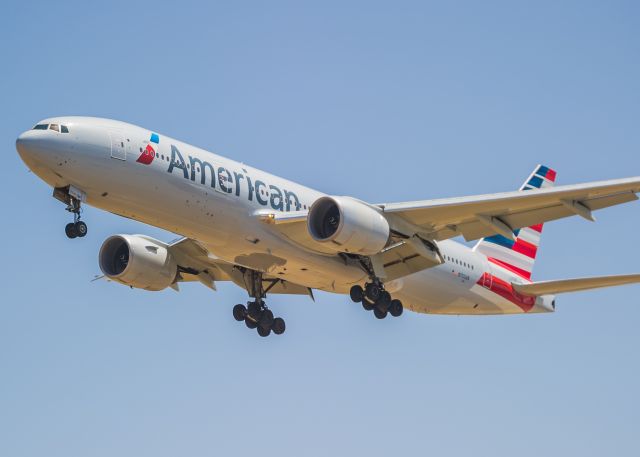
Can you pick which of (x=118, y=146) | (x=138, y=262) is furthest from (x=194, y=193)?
(x=138, y=262)

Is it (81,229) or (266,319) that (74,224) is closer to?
(81,229)

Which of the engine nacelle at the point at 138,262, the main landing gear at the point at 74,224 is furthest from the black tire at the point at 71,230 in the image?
the engine nacelle at the point at 138,262

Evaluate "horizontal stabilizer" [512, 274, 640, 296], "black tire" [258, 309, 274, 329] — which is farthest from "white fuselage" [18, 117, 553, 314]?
"horizontal stabilizer" [512, 274, 640, 296]

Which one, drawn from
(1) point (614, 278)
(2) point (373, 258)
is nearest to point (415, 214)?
(2) point (373, 258)

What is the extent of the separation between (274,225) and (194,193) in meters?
2.90

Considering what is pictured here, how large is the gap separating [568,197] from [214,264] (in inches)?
508

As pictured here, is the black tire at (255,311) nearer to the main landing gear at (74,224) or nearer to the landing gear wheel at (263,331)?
the landing gear wheel at (263,331)

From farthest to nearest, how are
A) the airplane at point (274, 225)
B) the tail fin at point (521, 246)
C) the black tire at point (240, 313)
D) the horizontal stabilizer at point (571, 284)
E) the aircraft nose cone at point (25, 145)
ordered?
the tail fin at point (521, 246) → the black tire at point (240, 313) → the horizontal stabilizer at point (571, 284) → the airplane at point (274, 225) → the aircraft nose cone at point (25, 145)

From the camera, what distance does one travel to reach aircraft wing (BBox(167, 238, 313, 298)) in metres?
38.9

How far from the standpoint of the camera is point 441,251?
39.1 metres

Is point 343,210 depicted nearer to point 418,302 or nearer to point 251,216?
point 251,216

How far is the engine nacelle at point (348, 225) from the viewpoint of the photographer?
33.2 metres

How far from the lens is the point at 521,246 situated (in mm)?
44500

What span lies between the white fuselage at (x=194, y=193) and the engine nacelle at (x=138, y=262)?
4.26 m
